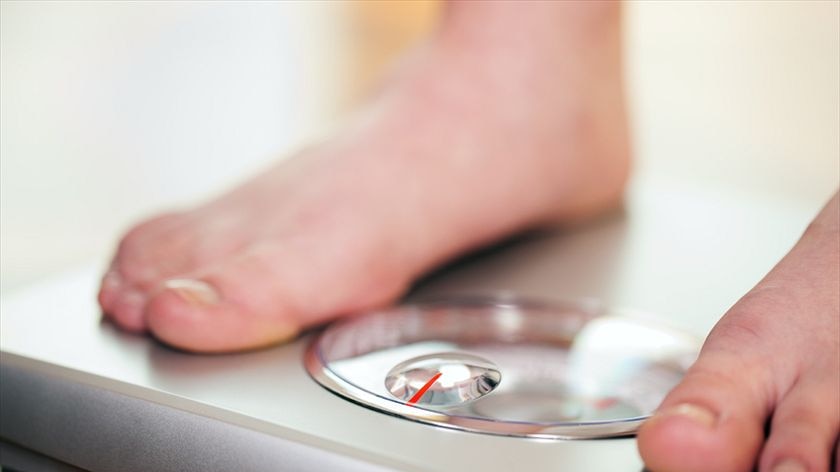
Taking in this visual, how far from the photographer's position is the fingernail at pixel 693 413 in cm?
44

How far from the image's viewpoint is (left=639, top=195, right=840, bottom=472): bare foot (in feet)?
1.41

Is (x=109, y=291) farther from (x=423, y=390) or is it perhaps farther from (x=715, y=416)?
(x=715, y=416)

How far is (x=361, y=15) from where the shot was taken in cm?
191

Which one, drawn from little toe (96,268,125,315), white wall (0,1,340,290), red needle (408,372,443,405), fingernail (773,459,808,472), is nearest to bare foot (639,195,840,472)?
fingernail (773,459,808,472)

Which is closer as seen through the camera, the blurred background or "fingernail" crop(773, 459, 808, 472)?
"fingernail" crop(773, 459, 808, 472)

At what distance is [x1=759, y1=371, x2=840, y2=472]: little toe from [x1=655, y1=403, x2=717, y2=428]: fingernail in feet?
0.09

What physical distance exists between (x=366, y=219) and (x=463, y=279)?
10 centimetres

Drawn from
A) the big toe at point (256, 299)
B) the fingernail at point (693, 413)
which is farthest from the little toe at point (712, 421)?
the big toe at point (256, 299)

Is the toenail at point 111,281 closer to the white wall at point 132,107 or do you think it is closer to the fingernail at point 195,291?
the fingernail at point 195,291

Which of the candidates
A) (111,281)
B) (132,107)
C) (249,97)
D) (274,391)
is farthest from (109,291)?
(249,97)

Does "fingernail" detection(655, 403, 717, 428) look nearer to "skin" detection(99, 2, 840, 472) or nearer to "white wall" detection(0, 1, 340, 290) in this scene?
"skin" detection(99, 2, 840, 472)

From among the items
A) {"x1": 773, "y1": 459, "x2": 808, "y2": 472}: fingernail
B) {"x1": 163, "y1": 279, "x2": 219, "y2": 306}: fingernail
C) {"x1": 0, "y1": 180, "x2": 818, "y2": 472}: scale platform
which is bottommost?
{"x1": 0, "y1": 180, "x2": 818, "y2": 472}: scale platform

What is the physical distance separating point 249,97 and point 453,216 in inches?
38.9

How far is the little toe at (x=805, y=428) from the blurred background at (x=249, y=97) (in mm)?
363
